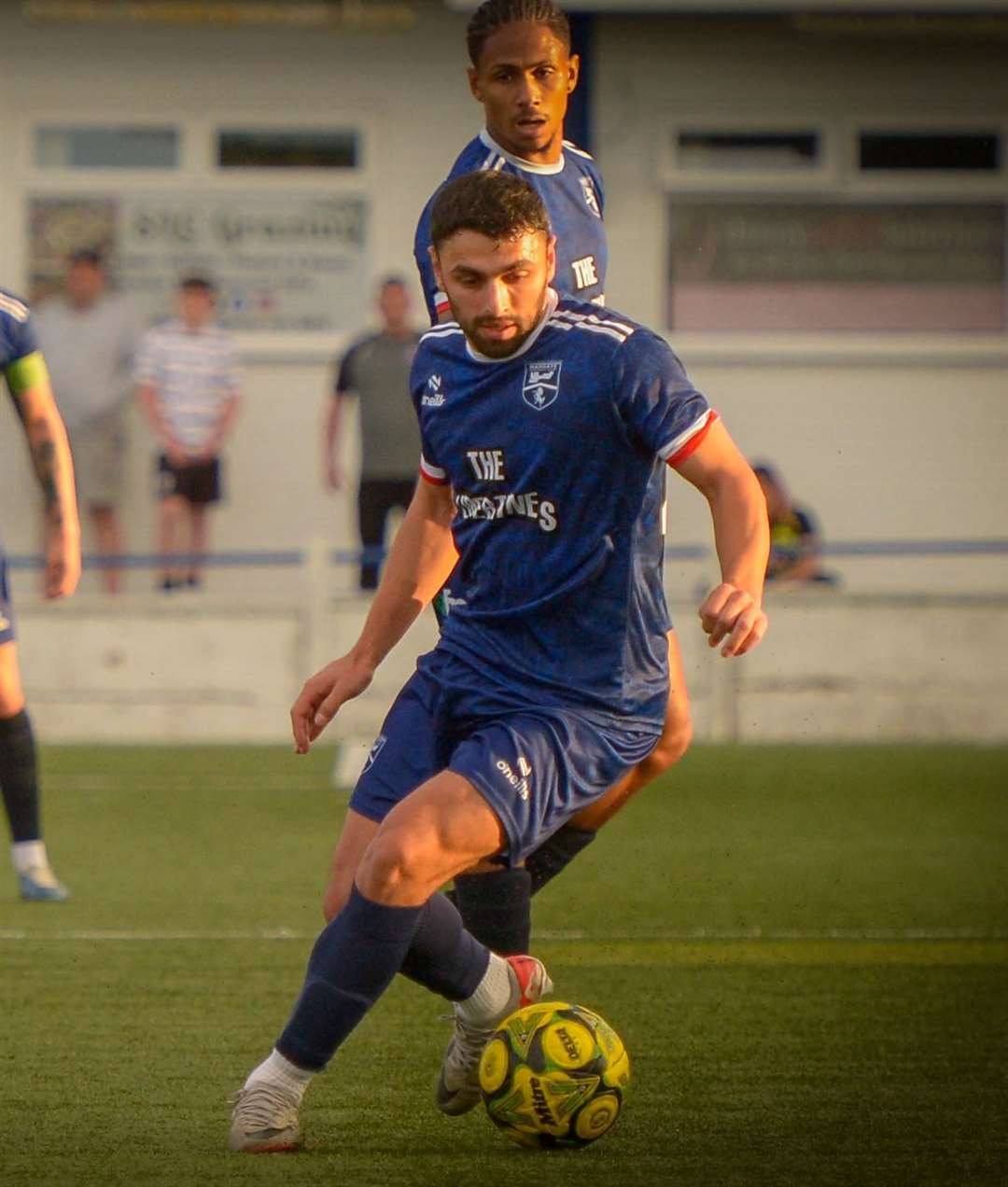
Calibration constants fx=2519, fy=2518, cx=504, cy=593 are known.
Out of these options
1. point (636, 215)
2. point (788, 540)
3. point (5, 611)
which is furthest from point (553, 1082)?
point (636, 215)

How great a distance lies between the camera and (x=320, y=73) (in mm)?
16219

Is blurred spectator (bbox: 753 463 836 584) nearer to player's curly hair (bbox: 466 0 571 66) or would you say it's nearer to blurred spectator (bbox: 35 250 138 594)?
blurred spectator (bbox: 35 250 138 594)

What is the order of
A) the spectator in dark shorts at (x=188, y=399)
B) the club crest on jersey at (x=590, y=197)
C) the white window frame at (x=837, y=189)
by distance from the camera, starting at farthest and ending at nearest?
the white window frame at (x=837, y=189)
the spectator in dark shorts at (x=188, y=399)
the club crest on jersey at (x=590, y=197)

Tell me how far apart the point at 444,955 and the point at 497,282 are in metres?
1.23

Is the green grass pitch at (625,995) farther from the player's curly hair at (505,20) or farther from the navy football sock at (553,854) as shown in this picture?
the player's curly hair at (505,20)

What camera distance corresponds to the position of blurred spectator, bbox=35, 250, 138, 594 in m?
15.0

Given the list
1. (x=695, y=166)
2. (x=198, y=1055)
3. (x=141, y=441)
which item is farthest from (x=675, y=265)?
(x=198, y=1055)

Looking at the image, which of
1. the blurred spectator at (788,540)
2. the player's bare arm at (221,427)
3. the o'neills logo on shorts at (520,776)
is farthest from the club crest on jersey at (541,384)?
the player's bare arm at (221,427)

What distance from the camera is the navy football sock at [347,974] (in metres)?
4.41

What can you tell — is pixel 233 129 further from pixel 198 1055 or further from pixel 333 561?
pixel 198 1055

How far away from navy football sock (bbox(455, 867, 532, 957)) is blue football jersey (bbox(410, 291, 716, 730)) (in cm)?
67

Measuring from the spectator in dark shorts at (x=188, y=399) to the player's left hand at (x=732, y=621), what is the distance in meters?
10.8

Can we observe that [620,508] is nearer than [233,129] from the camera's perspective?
Yes

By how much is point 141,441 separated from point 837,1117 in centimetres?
1148
